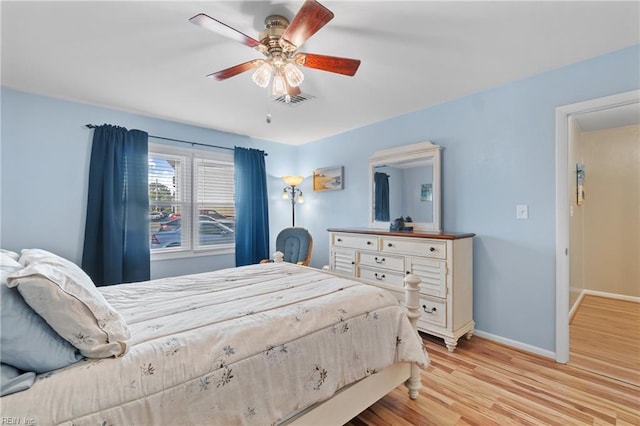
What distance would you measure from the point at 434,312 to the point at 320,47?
243 centimetres

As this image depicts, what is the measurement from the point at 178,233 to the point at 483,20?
3770mm

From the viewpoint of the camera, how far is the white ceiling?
5.47 feet

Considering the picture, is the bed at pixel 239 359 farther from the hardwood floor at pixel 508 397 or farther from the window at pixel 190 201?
the window at pixel 190 201

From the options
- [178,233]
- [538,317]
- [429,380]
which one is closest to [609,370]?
[538,317]

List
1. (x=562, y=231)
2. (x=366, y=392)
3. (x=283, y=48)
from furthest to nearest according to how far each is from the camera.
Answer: (x=562, y=231) → (x=283, y=48) → (x=366, y=392)

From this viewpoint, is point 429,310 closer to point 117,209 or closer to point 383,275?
point 383,275

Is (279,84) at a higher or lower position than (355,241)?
higher

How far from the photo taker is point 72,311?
966mm

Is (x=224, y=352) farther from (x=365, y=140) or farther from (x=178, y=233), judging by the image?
(x=365, y=140)

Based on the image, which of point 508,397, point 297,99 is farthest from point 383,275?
point 297,99

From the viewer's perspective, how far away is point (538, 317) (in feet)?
7.98

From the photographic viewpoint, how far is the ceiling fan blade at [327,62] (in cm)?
170

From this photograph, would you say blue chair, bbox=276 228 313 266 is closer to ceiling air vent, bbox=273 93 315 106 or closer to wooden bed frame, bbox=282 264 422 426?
ceiling air vent, bbox=273 93 315 106

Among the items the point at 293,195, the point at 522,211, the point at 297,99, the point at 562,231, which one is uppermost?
the point at 297,99
